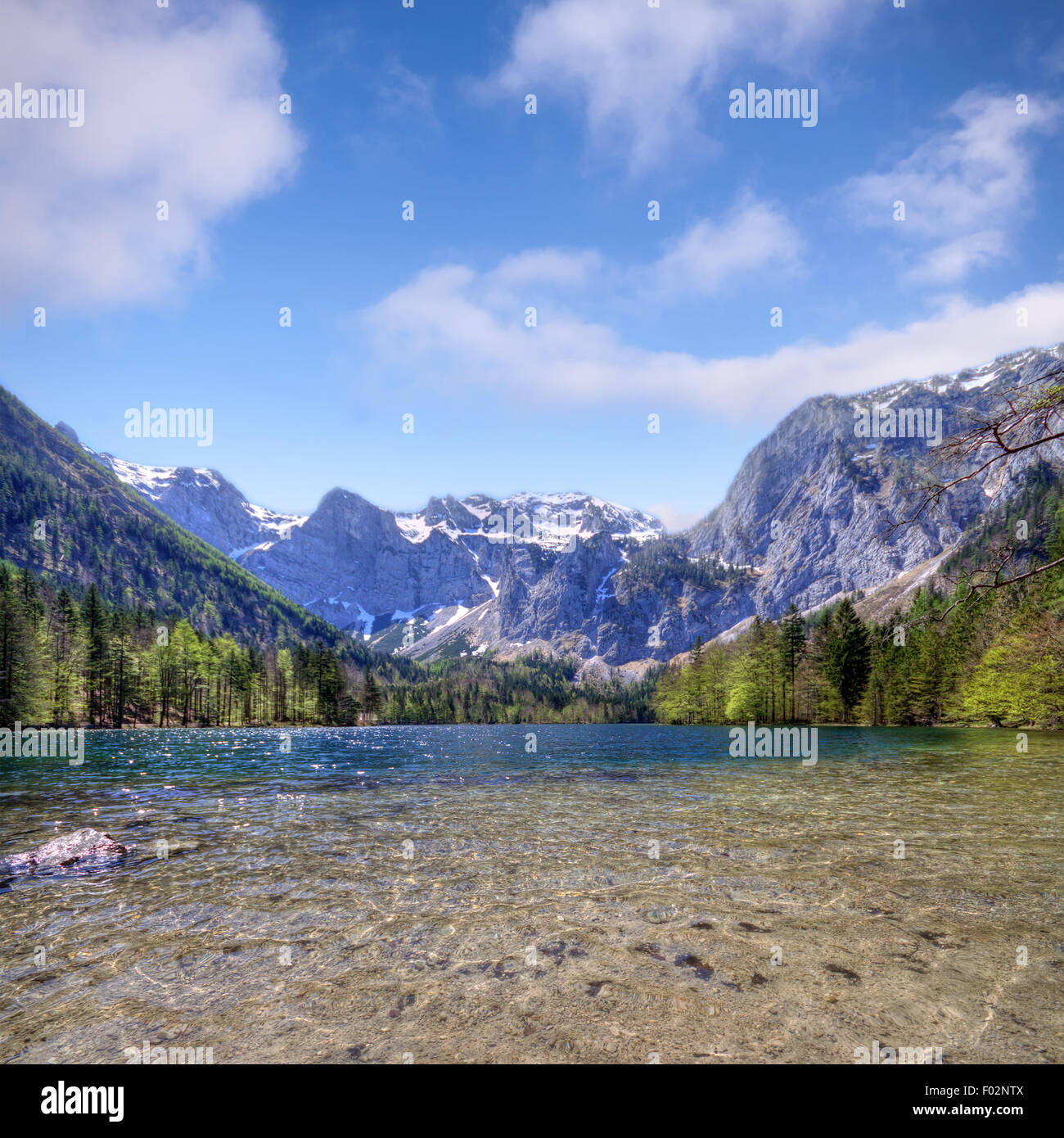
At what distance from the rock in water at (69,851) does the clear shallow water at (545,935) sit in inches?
36.9

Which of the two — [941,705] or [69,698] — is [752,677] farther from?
[69,698]

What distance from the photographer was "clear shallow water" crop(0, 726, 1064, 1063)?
5.88 metres

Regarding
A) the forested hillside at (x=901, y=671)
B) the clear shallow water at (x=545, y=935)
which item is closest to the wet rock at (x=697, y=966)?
the clear shallow water at (x=545, y=935)

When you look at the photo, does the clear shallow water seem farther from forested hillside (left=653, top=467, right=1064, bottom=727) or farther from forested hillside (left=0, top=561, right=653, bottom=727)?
forested hillside (left=0, top=561, right=653, bottom=727)

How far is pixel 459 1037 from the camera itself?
580cm

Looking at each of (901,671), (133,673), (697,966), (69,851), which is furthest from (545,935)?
(133,673)

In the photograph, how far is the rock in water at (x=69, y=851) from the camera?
12844 mm

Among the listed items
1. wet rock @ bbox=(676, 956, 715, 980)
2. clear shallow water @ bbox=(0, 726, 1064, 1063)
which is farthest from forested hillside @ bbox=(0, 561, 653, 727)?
wet rock @ bbox=(676, 956, 715, 980)

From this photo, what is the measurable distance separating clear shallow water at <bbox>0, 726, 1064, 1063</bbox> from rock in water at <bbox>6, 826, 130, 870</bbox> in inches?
36.9

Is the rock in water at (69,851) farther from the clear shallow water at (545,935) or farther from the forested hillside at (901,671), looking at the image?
the forested hillside at (901,671)

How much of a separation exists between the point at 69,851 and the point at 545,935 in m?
12.2
